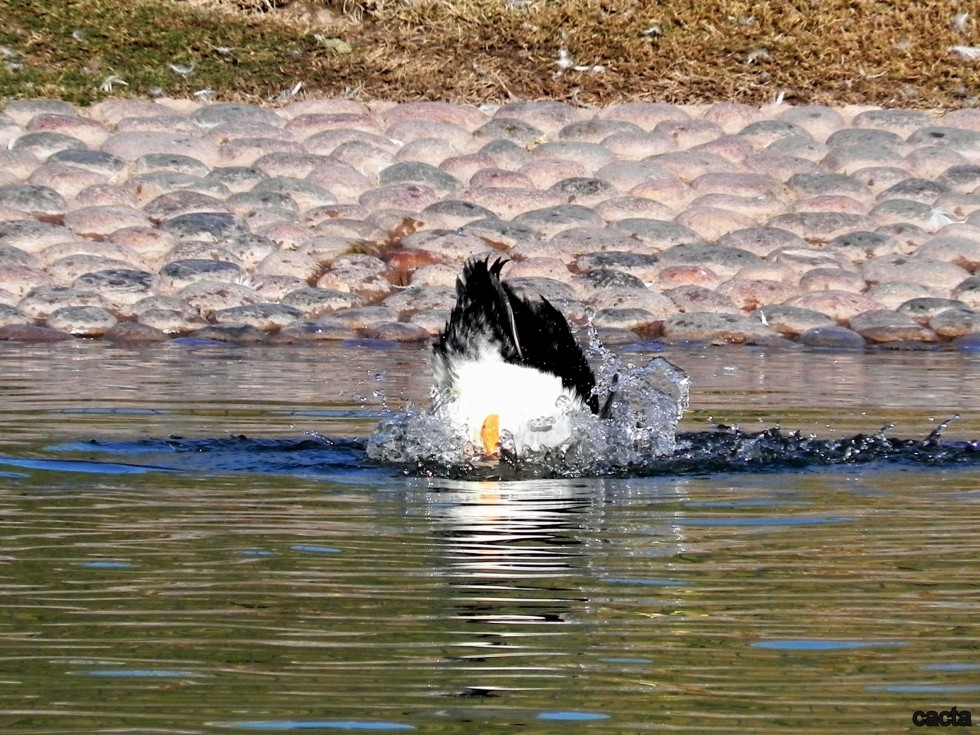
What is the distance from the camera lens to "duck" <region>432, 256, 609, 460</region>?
6.01m

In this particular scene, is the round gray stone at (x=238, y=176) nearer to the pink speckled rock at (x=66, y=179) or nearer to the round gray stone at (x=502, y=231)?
the pink speckled rock at (x=66, y=179)

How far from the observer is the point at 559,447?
246 inches

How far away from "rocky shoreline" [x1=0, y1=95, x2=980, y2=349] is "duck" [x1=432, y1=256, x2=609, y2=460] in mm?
5197

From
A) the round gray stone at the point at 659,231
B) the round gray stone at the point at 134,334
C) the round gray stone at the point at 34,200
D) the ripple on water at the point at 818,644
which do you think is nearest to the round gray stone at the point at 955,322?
the round gray stone at the point at 659,231

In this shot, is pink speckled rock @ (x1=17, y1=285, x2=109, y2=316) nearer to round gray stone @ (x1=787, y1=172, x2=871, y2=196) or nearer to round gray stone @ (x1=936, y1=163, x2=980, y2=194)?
round gray stone @ (x1=787, y1=172, x2=871, y2=196)

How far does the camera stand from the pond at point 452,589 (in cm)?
338

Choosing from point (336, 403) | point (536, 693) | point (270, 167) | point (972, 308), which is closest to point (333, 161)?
point (270, 167)

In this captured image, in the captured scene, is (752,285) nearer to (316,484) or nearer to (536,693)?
(316,484)

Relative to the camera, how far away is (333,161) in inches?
543

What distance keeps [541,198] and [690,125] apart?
1750mm

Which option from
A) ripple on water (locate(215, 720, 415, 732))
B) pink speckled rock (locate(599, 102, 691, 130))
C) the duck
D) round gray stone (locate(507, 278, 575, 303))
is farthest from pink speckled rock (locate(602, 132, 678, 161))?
ripple on water (locate(215, 720, 415, 732))

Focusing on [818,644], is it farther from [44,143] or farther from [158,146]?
[44,143]

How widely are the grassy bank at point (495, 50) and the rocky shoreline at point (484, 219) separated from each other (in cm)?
48

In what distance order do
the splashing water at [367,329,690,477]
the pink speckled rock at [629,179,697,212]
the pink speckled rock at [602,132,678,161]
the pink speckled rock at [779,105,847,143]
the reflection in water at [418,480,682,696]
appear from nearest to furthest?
the reflection in water at [418,480,682,696]
the splashing water at [367,329,690,477]
the pink speckled rock at [629,179,697,212]
the pink speckled rock at [602,132,678,161]
the pink speckled rock at [779,105,847,143]
